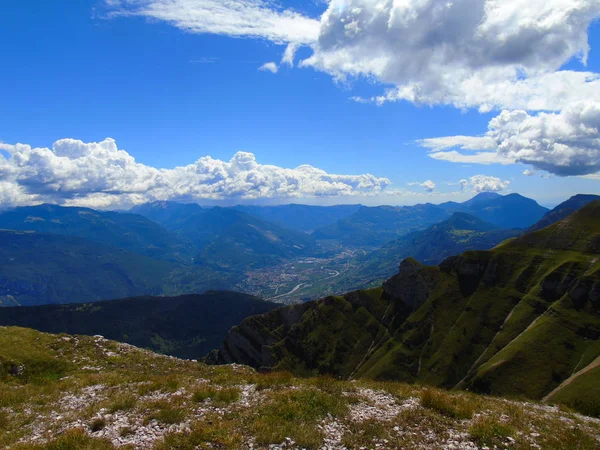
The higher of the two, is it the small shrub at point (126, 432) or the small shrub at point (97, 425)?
the small shrub at point (126, 432)

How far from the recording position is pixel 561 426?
69.6 ft

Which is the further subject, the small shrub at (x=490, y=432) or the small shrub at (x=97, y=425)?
the small shrub at (x=97, y=425)

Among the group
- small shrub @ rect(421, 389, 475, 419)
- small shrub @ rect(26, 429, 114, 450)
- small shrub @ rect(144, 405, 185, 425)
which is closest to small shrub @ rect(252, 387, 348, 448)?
small shrub @ rect(144, 405, 185, 425)

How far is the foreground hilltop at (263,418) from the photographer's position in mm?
17000

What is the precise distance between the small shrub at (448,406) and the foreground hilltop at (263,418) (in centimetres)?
6

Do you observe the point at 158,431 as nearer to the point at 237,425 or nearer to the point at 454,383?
the point at 237,425

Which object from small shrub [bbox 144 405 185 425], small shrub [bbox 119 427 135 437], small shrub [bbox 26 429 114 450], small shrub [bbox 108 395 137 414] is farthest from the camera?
small shrub [bbox 108 395 137 414]

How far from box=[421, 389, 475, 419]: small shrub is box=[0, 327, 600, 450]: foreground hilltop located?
0.06 m

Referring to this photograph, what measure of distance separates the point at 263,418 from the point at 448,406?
11.8 meters

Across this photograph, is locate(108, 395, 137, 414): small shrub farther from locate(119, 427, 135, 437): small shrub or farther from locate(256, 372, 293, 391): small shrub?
locate(256, 372, 293, 391): small shrub

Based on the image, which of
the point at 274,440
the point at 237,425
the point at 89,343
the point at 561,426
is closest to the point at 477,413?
the point at 561,426

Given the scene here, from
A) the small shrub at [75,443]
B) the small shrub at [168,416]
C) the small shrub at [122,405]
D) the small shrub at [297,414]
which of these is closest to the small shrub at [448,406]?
the small shrub at [297,414]

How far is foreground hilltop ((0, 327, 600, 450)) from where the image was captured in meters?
17.0

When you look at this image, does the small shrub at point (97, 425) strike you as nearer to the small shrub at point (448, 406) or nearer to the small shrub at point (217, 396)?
the small shrub at point (217, 396)
